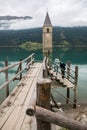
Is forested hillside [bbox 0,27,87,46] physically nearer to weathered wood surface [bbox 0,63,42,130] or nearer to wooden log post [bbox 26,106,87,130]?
weathered wood surface [bbox 0,63,42,130]

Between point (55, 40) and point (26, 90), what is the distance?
127483mm

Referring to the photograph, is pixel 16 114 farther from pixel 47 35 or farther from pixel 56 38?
pixel 56 38

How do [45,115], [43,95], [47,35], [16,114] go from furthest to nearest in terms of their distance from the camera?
[47,35] → [16,114] → [43,95] → [45,115]

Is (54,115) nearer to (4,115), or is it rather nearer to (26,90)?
(4,115)

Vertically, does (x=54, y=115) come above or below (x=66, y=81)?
above

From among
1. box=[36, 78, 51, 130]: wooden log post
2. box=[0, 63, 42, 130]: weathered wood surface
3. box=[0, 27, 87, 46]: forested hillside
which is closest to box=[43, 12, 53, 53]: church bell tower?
box=[0, 27, 87, 46]: forested hillside

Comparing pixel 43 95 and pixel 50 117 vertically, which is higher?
pixel 43 95

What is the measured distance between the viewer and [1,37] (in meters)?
153

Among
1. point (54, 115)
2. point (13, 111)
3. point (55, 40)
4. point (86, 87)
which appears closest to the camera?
point (54, 115)

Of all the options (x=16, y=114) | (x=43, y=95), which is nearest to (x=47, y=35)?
(x=16, y=114)

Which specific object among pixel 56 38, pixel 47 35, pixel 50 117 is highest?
pixel 47 35

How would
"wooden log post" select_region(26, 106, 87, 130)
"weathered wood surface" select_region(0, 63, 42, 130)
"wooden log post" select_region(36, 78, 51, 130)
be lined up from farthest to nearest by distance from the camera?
1. "weathered wood surface" select_region(0, 63, 42, 130)
2. "wooden log post" select_region(36, 78, 51, 130)
3. "wooden log post" select_region(26, 106, 87, 130)

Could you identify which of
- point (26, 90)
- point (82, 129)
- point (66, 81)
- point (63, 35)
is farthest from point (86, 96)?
point (63, 35)

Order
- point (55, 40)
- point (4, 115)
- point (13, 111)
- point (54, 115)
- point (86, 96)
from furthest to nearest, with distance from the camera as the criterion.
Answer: point (55, 40) → point (86, 96) → point (13, 111) → point (4, 115) → point (54, 115)
